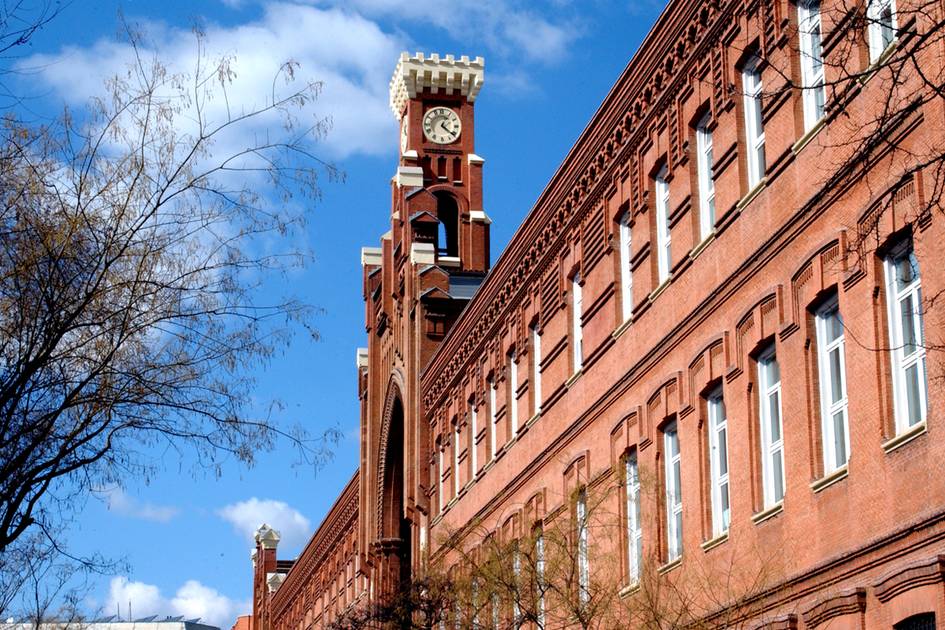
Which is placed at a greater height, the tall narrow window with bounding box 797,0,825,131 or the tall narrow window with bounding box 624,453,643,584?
the tall narrow window with bounding box 797,0,825,131

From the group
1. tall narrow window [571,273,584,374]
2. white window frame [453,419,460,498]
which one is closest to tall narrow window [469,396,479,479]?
white window frame [453,419,460,498]

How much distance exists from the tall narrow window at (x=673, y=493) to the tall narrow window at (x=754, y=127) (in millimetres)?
4758

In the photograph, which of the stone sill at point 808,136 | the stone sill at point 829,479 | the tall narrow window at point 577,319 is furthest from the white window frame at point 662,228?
the stone sill at point 829,479

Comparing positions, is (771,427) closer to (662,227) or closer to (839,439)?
(839,439)

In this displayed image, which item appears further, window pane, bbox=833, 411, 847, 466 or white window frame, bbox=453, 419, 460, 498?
white window frame, bbox=453, 419, 460, 498

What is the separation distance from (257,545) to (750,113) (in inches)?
2894

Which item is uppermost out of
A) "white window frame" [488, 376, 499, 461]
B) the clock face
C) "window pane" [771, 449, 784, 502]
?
the clock face

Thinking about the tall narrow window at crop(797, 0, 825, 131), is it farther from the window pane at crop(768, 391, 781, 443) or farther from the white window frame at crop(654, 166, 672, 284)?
the white window frame at crop(654, 166, 672, 284)

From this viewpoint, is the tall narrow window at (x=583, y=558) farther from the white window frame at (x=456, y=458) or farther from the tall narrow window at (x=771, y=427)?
the white window frame at (x=456, y=458)

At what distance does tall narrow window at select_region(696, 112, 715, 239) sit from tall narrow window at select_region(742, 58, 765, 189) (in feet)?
4.20

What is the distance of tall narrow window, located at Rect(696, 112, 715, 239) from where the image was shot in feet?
80.1

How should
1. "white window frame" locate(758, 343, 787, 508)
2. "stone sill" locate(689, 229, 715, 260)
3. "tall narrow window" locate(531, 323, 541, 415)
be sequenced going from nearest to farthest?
"white window frame" locate(758, 343, 787, 508), "stone sill" locate(689, 229, 715, 260), "tall narrow window" locate(531, 323, 541, 415)

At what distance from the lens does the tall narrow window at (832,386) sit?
19344 millimetres

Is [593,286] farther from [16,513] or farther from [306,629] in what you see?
[306,629]
